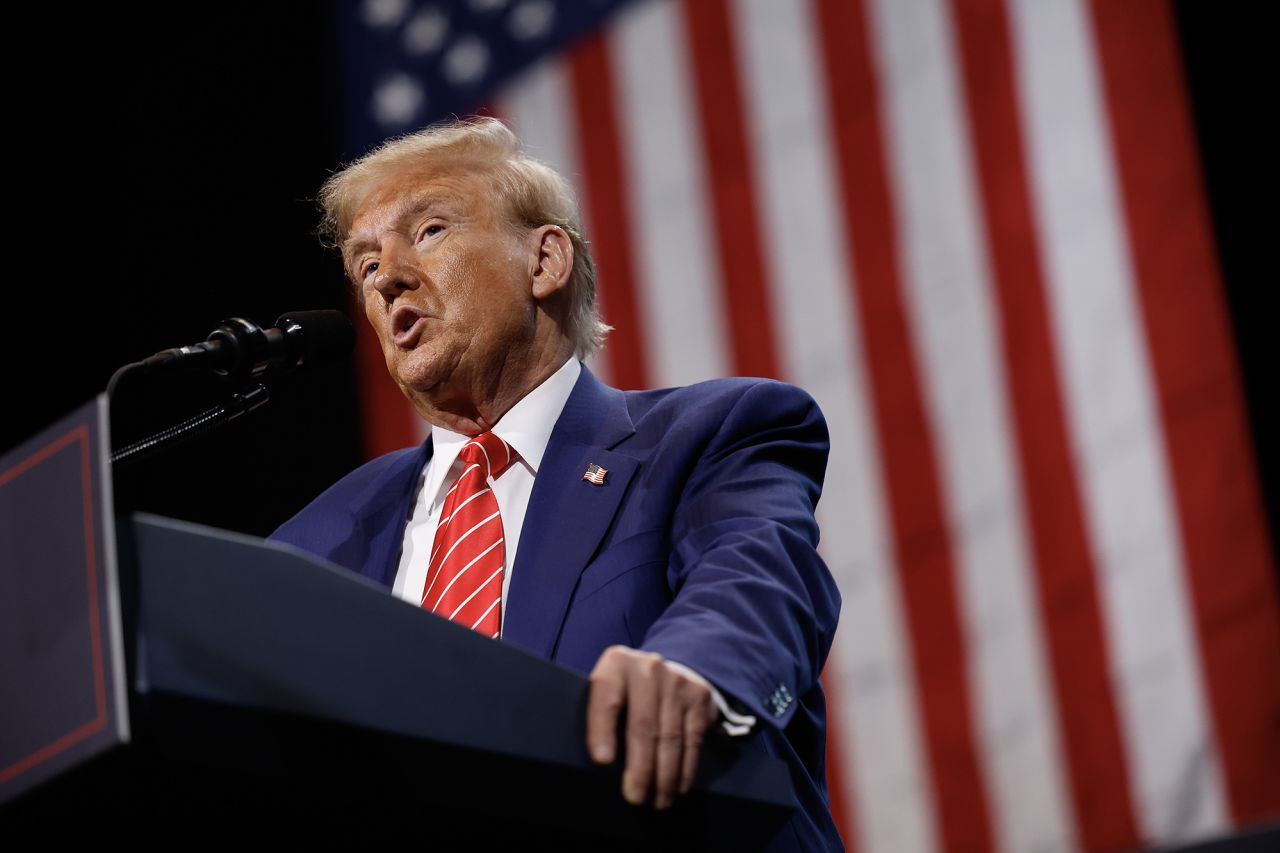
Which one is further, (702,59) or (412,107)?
(412,107)

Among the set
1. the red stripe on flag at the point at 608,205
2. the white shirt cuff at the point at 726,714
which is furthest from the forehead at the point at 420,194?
the red stripe on flag at the point at 608,205

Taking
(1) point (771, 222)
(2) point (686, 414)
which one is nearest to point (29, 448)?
(2) point (686, 414)

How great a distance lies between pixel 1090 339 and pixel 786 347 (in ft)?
2.39

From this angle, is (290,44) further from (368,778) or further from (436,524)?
(368,778)

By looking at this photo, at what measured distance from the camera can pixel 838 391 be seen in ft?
11.3

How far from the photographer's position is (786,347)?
3584 mm

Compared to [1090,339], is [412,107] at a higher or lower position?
higher

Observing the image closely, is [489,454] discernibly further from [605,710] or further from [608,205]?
[608,205]

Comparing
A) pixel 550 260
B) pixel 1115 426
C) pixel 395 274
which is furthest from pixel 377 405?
pixel 395 274

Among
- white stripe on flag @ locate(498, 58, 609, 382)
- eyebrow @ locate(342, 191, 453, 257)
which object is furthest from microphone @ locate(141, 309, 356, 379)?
white stripe on flag @ locate(498, 58, 609, 382)

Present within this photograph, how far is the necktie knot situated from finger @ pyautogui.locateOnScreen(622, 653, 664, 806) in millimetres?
731

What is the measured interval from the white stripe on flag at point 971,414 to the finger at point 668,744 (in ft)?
7.37

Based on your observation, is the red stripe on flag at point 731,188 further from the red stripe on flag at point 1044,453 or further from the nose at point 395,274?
the nose at point 395,274

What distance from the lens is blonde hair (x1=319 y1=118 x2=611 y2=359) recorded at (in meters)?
2.04
